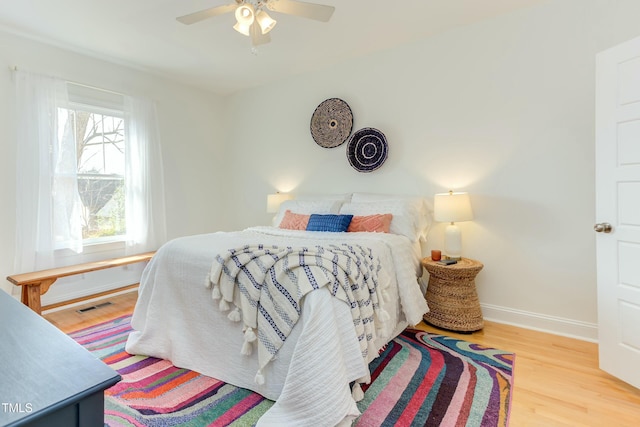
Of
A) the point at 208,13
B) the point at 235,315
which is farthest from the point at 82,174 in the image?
the point at 235,315

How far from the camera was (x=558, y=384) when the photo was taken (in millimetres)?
1783

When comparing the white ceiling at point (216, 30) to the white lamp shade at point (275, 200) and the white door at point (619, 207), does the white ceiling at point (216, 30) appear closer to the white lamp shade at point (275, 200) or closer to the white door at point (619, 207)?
the white door at point (619, 207)

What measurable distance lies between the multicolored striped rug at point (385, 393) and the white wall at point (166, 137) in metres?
1.68

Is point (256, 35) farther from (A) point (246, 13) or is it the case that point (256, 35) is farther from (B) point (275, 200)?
(B) point (275, 200)

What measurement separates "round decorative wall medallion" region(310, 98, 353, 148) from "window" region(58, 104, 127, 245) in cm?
219

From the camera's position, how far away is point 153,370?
1942 millimetres

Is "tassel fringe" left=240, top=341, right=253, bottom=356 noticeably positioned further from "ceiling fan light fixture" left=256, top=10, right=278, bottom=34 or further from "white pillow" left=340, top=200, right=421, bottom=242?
"ceiling fan light fixture" left=256, top=10, right=278, bottom=34

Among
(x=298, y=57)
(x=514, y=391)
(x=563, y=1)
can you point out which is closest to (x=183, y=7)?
(x=298, y=57)

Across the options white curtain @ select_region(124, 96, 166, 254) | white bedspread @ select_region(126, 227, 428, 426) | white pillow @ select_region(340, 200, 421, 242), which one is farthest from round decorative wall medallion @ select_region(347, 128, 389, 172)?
white curtain @ select_region(124, 96, 166, 254)

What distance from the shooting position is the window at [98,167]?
3244mm

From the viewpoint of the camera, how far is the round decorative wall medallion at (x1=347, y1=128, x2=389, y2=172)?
10.7 ft

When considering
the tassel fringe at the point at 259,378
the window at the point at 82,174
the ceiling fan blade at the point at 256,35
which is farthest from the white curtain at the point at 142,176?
the tassel fringe at the point at 259,378

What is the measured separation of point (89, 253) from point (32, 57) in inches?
75.0

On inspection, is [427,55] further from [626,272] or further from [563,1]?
[626,272]
